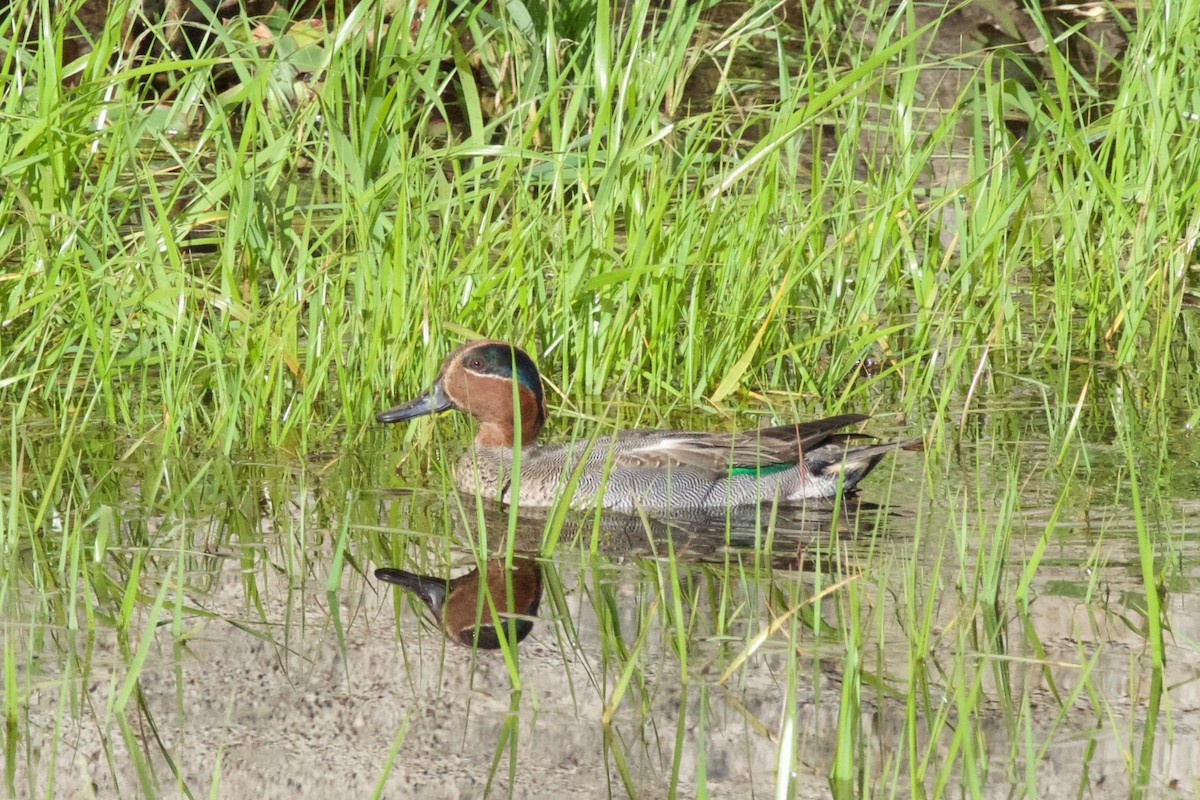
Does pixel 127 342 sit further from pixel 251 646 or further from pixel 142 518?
pixel 251 646

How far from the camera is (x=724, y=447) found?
526 centimetres

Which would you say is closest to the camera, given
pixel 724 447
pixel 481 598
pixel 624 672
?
pixel 624 672

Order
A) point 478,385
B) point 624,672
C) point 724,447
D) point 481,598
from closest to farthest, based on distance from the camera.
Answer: point 624,672 → point 481,598 → point 724,447 → point 478,385

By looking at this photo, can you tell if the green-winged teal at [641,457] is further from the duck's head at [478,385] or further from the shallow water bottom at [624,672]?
the shallow water bottom at [624,672]

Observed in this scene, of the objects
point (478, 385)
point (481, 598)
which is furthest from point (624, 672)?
point (478, 385)

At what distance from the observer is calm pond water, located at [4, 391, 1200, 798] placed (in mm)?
3279

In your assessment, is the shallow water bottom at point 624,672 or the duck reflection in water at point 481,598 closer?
the shallow water bottom at point 624,672

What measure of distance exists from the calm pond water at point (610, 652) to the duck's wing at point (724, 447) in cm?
21

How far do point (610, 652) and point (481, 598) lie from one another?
0.96 ft

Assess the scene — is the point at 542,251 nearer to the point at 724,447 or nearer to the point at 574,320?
the point at 574,320

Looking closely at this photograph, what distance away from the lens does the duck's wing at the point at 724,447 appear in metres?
5.21

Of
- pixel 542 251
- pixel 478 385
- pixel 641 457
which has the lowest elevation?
pixel 641 457

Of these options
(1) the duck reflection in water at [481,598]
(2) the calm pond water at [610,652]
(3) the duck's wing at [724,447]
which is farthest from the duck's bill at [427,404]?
(1) the duck reflection in water at [481,598]

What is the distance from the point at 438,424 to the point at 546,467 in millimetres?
678
